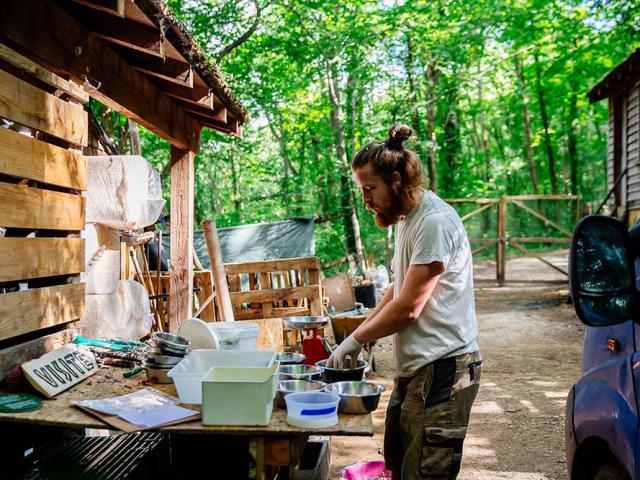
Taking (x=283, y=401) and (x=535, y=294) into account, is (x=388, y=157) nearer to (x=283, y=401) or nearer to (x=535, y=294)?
(x=283, y=401)

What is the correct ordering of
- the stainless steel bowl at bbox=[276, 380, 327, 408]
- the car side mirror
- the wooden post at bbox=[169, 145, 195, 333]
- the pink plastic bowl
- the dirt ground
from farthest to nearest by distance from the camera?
the wooden post at bbox=[169, 145, 195, 333], the dirt ground, the pink plastic bowl, the stainless steel bowl at bbox=[276, 380, 327, 408], the car side mirror

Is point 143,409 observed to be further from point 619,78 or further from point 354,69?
point 354,69

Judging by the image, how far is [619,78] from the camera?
12328 millimetres

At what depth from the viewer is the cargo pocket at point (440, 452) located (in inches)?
105

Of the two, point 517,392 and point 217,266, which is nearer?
point 217,266

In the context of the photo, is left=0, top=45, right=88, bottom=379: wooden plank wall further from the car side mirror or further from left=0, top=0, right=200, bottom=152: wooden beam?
the car side mirror

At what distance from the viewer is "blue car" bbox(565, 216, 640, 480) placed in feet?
6.11

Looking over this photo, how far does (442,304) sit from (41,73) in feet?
9.41

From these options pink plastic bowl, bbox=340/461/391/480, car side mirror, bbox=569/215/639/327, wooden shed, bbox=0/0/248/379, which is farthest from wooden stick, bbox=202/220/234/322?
car side mirror, bbox=569/215/639/327

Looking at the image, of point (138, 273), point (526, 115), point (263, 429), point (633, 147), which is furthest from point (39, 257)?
point (526, 115)

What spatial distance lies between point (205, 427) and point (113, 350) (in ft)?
6.05

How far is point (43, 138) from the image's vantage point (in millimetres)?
3826

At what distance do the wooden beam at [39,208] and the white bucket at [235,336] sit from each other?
1.21 metres

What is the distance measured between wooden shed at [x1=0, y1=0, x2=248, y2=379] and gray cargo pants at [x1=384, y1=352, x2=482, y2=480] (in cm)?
225
